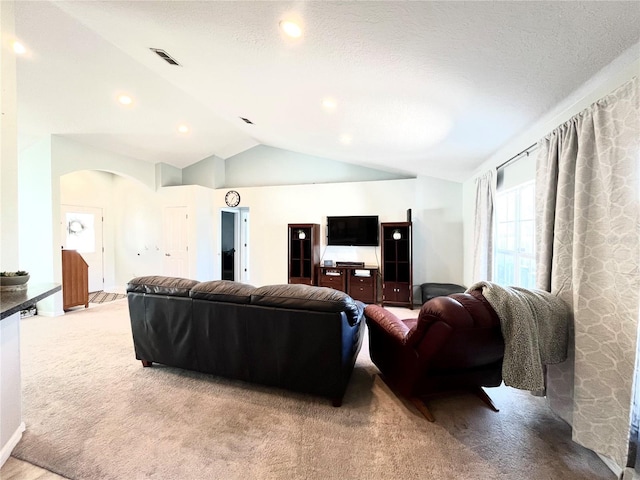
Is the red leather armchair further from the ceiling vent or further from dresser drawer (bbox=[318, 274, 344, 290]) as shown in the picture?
the ceiling vent

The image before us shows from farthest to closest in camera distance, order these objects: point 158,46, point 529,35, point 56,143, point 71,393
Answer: point 56,143 → point 158,46 → point 71,393 → point 529,35

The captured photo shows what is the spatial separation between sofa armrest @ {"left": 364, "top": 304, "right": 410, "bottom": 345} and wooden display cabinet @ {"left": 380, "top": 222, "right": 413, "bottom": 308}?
2.47 metres

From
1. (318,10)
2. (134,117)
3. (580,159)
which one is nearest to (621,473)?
(580,159)

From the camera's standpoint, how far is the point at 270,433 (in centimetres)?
174

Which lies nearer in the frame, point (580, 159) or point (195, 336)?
point (580, 159)

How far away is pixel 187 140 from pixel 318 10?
466cm

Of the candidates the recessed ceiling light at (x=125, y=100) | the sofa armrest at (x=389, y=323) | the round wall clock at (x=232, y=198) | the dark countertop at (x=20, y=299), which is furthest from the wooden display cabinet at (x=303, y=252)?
the dark countertop at (x=20, y=299)

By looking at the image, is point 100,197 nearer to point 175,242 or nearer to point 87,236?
point 87,236

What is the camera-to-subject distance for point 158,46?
254 centimetres

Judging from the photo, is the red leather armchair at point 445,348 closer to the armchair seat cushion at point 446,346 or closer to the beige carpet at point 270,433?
the armchair seat cushion at point 446,346

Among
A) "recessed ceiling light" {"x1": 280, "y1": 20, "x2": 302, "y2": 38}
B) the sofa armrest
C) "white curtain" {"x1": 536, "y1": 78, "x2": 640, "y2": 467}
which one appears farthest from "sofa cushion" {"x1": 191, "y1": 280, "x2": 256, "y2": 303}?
"white curtain" {"x1": 536, "y1": 78, "x2": 640, "y2": 467}

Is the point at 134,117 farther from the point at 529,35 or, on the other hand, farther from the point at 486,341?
the point at 486,341

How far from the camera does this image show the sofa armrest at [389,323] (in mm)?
1940

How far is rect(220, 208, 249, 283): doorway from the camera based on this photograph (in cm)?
685
